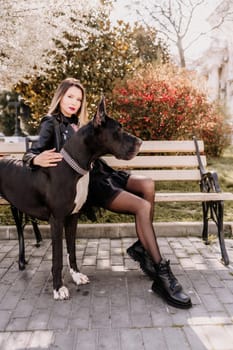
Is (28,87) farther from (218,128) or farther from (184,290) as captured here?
(184,290)

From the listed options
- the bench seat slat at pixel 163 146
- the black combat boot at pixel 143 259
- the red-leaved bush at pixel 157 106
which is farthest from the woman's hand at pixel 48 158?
the red-leaved bush at pixel 157 106

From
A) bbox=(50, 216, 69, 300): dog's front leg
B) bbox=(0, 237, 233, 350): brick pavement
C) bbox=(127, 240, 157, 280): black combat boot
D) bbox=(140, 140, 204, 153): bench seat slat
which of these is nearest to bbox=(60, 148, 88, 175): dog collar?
bbox=(50, 216, 69, 300): dog's front leg

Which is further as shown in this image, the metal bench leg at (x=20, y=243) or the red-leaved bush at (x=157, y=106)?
the red-leaved bush at (x=157, y=106)

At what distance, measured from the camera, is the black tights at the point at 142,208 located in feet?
10.4

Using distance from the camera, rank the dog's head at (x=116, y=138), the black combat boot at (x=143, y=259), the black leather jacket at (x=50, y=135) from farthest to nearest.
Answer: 1. the black combat boot at (x=143, y=259)
2. the black leather jacket at (x=50, y=135)
3. the dog's head at (x=116, y=138)

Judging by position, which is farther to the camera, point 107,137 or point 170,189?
point 170,189

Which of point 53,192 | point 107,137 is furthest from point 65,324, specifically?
point 107,137

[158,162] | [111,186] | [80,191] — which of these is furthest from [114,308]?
[158,162]

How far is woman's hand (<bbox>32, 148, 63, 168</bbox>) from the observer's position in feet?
9.83

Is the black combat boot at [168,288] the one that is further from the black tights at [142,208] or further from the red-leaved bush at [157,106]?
the red-leaved bush at [157,106]

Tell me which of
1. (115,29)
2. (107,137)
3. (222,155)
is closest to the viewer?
(107,137)

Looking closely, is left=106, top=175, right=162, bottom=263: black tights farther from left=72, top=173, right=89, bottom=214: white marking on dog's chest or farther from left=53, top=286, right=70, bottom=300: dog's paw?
left=53, top=286, right=70, bottom=300: dog's paw

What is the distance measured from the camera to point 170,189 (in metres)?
7.57

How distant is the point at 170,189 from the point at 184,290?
4.41 metres
